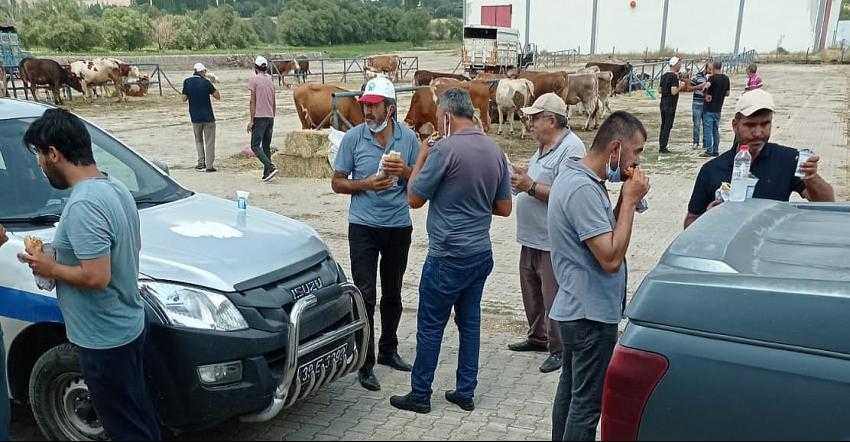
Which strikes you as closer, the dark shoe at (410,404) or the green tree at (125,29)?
the dark shoe at (410,404)

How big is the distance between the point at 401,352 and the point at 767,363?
3.37m

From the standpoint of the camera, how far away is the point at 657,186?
11.5m

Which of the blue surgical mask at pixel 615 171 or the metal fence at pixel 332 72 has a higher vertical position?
the blue surgical mask at pixel 615 171

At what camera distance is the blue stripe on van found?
334 cm

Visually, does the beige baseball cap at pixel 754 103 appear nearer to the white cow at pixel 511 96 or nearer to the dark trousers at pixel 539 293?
the dark trousers at pixel 539 293

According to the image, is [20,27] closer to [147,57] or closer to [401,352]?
[147,57]

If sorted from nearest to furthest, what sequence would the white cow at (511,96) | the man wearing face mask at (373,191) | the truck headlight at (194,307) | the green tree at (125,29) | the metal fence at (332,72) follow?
the truck headlight at (194,307) < the man wearing face mask at (373,191) < the white cow at (511,96) < the metal fence at (332,72) < the green tree at (125,29)

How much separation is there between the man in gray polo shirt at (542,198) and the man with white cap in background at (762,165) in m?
0.84

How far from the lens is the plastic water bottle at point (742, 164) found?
378 centimetres

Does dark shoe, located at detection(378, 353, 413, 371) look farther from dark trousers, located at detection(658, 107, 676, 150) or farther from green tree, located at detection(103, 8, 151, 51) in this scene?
green tree, located at detection(103, 8, 151, 51)

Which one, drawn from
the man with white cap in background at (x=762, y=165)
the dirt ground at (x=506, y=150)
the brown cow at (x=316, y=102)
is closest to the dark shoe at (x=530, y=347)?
the dirt ground at (x=506, y=150)

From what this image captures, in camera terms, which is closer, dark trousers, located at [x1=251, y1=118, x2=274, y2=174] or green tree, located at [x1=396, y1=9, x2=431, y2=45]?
dark trousers, located at [x1=251, y1=118, x2=274, y2=174]

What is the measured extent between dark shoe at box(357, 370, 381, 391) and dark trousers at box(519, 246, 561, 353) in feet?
4.03

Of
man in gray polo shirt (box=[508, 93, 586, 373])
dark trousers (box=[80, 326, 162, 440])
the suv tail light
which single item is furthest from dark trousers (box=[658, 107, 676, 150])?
dark trousers (box=[80, 326, 162, 440])
